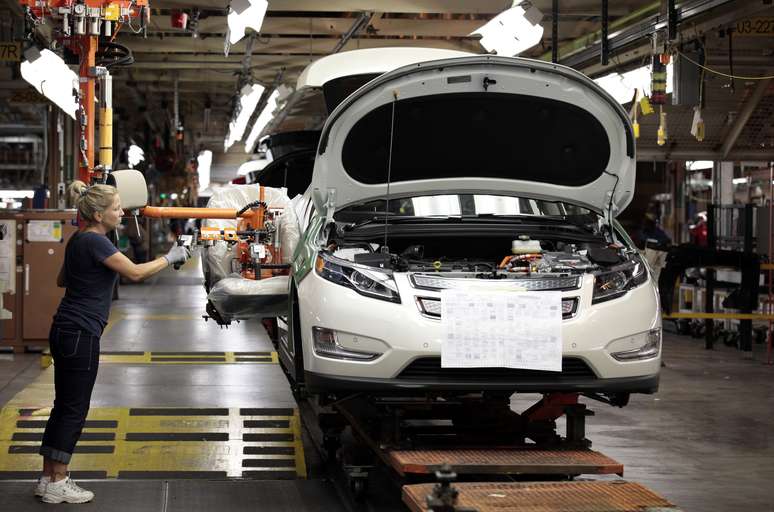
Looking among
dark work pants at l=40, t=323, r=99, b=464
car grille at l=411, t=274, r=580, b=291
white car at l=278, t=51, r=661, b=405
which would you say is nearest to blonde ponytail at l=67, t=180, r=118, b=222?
dark work pants at l=40, t=323, r=99, b=464

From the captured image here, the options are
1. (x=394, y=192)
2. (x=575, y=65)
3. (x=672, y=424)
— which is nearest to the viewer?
(x=394, y=192)

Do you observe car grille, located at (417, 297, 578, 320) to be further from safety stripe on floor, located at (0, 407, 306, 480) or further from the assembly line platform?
safety stripe on floor, located at (0, 407, 306, 480)

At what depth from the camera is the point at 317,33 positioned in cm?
1373

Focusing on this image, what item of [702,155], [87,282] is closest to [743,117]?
[702,155]

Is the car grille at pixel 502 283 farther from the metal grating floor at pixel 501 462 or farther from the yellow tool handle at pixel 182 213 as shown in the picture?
the yellow tool handle at pixel 182 213

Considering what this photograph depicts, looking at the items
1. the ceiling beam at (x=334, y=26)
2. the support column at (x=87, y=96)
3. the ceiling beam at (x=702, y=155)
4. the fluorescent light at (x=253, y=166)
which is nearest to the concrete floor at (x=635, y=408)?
the support column at (x=87, y=96)

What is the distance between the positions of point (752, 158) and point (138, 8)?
7.93m

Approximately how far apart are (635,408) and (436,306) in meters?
4.00

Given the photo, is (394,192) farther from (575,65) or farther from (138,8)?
(575,65)

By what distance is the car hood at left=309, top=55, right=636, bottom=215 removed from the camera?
5.11m

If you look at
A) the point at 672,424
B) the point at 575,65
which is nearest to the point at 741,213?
the point at 575,65

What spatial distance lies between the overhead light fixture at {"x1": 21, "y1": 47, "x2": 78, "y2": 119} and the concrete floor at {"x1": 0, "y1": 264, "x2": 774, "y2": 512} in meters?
2.52

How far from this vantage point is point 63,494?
16.6 ft

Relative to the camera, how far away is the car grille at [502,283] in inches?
183
